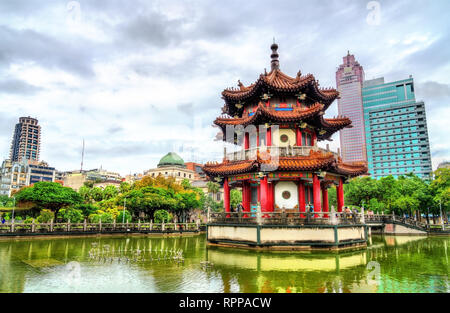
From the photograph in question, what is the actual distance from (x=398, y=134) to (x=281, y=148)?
136 metres

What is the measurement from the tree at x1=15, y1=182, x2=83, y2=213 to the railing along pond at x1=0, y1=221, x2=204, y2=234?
16.1ft

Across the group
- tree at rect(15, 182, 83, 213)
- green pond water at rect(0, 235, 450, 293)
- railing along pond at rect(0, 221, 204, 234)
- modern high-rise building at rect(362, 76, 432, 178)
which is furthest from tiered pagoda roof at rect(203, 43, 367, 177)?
modern high-rise building at rect(362, 76, 432, 178)

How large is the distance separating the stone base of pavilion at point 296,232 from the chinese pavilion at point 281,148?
4.69 feet

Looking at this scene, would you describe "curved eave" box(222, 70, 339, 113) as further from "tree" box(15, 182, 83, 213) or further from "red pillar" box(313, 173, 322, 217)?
"tree" box(15, 182, 83, 213)

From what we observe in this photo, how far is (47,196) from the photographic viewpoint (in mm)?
36500

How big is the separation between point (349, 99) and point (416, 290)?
192m

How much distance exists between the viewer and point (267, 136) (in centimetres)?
2481

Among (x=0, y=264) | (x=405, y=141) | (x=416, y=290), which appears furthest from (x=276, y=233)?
(x=405, y=141)

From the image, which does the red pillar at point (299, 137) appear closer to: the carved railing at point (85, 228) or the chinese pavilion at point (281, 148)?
the chinese pavilion at point (281, 148)

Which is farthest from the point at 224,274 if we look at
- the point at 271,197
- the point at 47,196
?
the point at 47,196

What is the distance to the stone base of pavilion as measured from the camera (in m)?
20.0

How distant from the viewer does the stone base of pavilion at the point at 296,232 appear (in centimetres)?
1998

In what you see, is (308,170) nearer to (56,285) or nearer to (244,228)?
(244,228)

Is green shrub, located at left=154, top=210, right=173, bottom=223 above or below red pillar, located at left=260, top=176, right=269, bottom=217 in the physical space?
below
